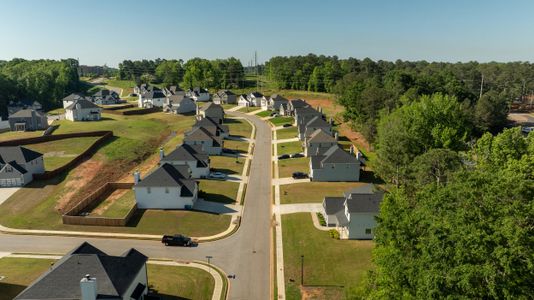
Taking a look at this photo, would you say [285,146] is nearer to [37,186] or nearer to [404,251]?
[37,186]

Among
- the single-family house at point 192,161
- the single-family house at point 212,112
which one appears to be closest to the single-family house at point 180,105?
the single-family house at point 212,112

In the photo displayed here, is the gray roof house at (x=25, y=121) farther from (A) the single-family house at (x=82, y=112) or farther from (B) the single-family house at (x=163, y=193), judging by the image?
(B) the single-family house at (x=163, y=193)

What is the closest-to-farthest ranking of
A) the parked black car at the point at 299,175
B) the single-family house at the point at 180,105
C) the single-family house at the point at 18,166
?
the single-family house at the point at 18,166 < the parked black car at the point at 299,175 < the single-family house at the point at 180,105

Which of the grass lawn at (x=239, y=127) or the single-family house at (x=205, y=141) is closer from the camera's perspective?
the single-family house at (x=205, y=141)

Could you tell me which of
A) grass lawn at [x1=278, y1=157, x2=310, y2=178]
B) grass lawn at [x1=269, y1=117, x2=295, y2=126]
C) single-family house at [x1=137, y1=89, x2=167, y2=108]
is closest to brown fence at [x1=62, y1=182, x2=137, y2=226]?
grass lawn at [x1=278, y1=157, x2=310, y2=178]

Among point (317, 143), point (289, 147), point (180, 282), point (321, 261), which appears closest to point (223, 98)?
point (289, 147)

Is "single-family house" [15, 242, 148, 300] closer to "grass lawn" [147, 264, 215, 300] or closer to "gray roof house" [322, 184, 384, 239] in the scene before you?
"grass lawn" [147, 264, 215, 300]

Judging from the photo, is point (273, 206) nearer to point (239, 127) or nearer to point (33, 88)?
point (239, 127)

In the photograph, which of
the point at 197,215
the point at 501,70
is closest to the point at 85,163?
the point at 197,215
